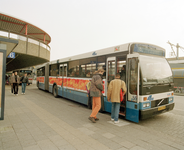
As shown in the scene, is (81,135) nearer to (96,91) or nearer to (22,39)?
(96,91)

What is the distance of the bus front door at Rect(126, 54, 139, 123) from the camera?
15.9 feet

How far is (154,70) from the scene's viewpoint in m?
5.31

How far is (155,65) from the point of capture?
543 centimetres

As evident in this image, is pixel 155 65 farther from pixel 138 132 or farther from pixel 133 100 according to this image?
pixel 138 132

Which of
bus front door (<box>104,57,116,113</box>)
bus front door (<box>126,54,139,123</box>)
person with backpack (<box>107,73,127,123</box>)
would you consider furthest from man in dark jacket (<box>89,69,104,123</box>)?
bus front door (<box>126,54,139,123</box>)

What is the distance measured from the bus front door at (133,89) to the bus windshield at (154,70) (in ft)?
0.85

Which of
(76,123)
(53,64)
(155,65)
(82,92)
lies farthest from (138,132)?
(53,64)

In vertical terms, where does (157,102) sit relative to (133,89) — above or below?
below

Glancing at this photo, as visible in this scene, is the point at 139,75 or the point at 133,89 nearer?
the point at 139,75

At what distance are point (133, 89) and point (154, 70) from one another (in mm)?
1138

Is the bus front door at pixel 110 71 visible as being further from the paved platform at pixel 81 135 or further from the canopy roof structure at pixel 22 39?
the canopy roof structure at pixel 22 39

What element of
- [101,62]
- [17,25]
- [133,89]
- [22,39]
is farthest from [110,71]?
[17,25]

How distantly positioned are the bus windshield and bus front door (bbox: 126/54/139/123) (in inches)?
10.1

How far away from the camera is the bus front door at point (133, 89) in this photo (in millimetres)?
4848
